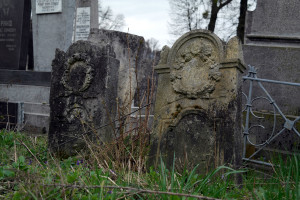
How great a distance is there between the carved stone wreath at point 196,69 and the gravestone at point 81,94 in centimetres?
109

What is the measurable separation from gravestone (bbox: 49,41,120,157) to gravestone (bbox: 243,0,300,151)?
7.04 feet

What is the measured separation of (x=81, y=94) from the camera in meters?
4.43

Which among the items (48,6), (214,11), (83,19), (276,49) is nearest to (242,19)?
(214,11)

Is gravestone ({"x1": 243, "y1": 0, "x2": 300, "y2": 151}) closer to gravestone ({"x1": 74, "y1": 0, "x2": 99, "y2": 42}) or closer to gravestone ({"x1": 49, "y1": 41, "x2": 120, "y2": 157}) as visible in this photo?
gravestone ({"x1": 49, "y1": 41, "x2": 120, "y2": 157})

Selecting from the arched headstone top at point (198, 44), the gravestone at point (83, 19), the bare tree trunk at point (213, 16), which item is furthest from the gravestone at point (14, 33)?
the bare tree trunk at point (213, 16)

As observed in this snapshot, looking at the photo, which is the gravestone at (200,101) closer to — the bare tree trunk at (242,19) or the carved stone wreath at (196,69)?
the carved stone wreath at (196,69)

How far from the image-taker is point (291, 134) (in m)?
4.40

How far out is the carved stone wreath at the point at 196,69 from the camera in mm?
3363

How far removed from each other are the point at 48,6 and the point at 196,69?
5.86 m

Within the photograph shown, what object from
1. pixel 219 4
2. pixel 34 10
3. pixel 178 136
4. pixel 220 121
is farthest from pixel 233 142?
pixel 219 4

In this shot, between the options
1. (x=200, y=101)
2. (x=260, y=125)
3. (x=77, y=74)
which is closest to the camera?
(x=200, y=101)

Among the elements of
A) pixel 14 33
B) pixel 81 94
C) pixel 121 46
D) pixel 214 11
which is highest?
pixel 214 11

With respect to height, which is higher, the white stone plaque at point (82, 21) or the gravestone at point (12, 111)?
the white stone plaque at point (82, 21)

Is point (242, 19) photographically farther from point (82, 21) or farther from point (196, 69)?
point (196, 69)
